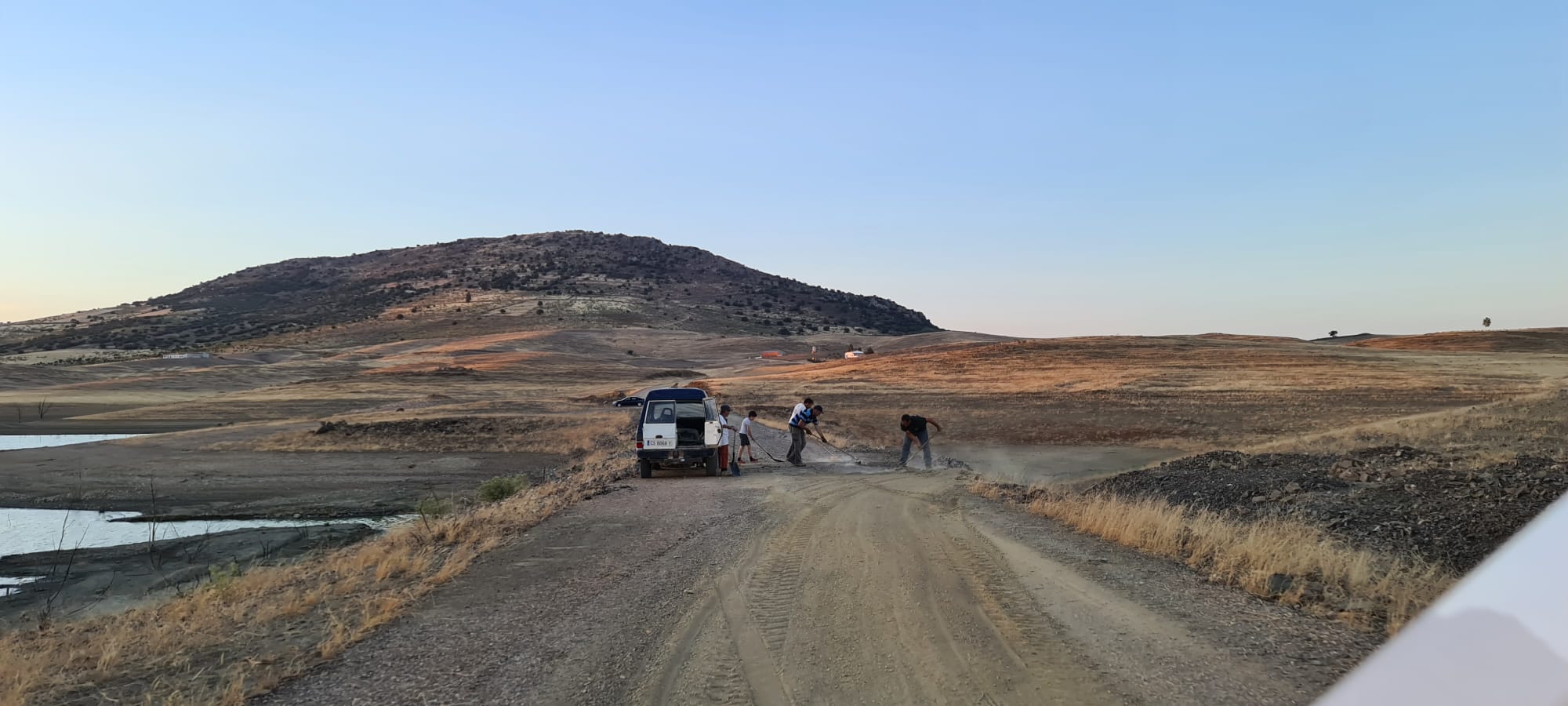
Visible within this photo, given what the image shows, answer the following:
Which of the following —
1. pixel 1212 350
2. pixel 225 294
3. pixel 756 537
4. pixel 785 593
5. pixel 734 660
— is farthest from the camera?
pixel 225 294

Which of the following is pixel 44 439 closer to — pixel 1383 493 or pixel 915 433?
pixel 915 433

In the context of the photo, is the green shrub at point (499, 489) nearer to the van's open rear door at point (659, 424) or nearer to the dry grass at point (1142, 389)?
the van's open rear door at point (659, 424)

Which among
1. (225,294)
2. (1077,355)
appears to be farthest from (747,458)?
(225,294)

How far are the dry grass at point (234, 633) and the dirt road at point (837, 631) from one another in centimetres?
40

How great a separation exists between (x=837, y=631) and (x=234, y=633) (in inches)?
207

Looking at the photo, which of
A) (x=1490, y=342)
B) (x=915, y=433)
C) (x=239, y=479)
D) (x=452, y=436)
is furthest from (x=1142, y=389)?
(x=1490, y=342)

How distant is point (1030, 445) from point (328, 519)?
77.1ft

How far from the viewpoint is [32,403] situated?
54531mm

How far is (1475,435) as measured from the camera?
21.1 meters

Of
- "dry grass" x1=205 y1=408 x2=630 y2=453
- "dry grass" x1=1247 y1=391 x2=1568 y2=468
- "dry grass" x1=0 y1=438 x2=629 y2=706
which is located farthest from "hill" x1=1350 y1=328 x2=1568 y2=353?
"dry grass" x1=0 y1=438 x2=629 y2=706

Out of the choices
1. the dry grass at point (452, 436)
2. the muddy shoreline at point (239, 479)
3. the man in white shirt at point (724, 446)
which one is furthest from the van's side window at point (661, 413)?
the dry grass at point (452, 436)

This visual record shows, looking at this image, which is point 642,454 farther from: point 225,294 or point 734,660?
point 225,294

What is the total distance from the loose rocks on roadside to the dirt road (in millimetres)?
4038

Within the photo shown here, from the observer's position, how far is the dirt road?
5.99 metres
